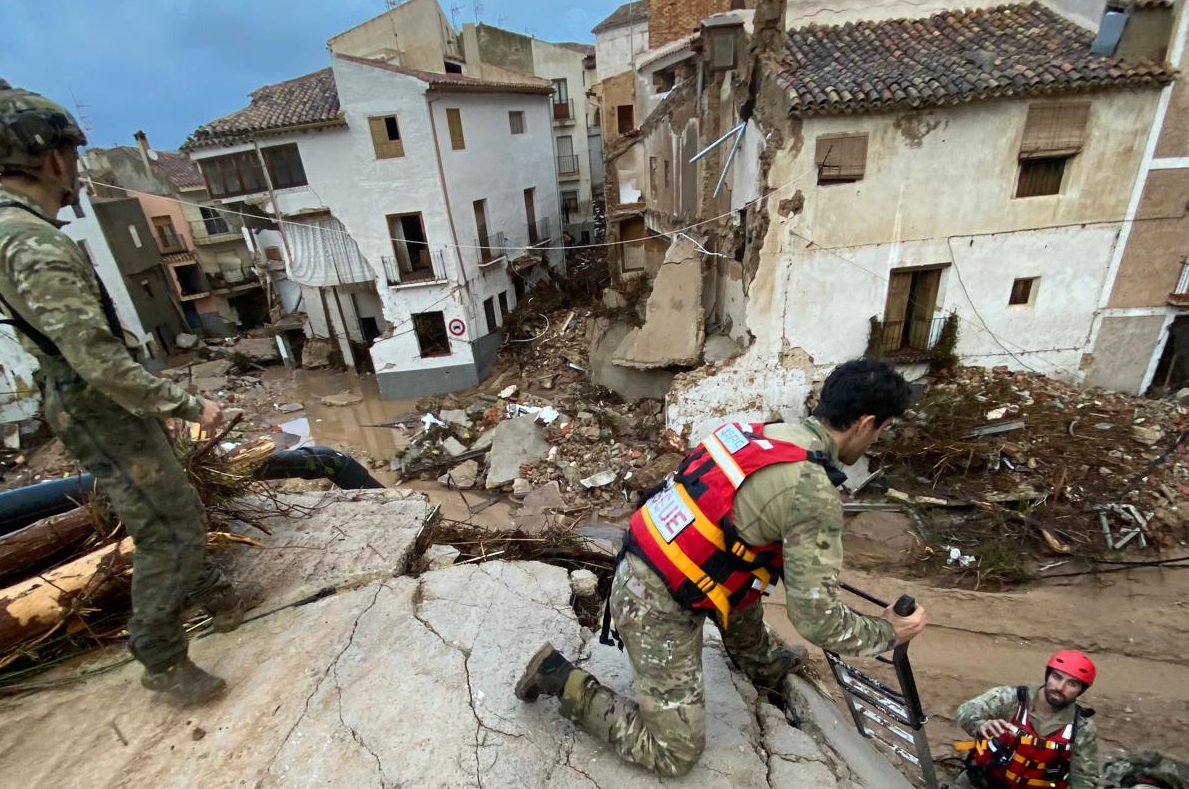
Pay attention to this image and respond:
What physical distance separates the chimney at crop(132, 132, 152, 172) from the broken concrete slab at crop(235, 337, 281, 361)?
443 inches

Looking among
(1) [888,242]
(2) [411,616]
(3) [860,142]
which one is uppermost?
(3) [860,142]

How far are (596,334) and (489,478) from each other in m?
5.49

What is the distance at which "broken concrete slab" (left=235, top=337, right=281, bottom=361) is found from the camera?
70.3ft

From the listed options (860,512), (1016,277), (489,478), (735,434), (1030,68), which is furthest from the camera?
(489,478)

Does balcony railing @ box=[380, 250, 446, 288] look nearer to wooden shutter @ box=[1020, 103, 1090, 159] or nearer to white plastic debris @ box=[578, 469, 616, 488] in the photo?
white plastic debris @ box=[578, 469, 616, 488]

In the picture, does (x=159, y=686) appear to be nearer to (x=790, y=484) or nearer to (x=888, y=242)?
(x=790, y=484)

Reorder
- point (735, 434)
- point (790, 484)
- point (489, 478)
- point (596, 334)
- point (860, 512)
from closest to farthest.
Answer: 1. point (790, 484)
2. point (735, 434)
3. point (860, 512)
4. point (489, 478)
5. point (596, 334)

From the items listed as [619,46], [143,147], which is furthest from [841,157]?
[143,147]

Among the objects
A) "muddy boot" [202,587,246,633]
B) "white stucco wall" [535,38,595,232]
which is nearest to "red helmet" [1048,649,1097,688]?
"muddy boot" [202,587,246,633]

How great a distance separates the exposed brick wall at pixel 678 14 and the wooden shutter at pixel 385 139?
7.93 meters

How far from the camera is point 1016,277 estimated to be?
29.9 ft

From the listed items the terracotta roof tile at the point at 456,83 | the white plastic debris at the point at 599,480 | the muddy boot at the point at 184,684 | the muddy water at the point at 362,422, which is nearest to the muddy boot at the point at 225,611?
the muddy boot at the point at 184,684

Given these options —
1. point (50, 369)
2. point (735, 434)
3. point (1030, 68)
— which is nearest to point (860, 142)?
point (1030, 68)

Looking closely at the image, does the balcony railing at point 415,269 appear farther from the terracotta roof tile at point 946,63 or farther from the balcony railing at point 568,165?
the balcony railing at point 568,165
